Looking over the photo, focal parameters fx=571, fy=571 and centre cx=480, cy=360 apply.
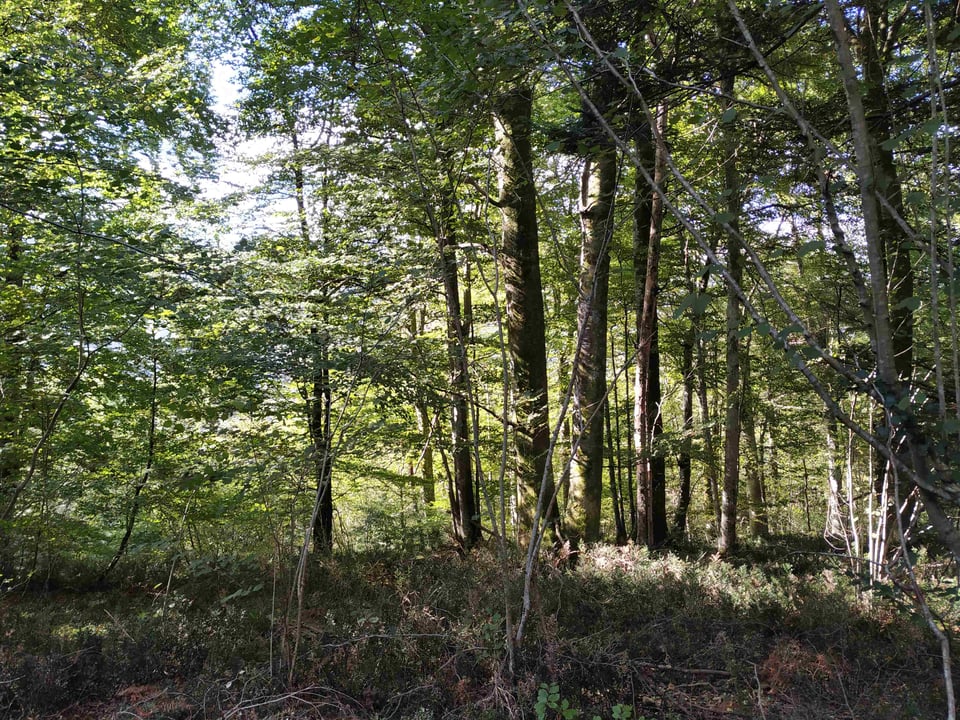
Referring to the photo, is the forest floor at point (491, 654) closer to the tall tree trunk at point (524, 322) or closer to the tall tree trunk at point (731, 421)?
the tall tree trunk at point (524, 322)

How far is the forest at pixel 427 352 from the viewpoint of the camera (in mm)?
3061

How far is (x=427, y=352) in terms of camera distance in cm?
588

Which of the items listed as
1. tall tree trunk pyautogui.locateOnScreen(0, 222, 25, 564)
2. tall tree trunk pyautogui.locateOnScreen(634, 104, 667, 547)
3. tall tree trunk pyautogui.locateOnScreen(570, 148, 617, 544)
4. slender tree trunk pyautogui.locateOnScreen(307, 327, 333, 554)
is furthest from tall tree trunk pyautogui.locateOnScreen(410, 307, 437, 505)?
tall tree trunk pyautogui.locateOnScreen(0, 222, 25, 564)

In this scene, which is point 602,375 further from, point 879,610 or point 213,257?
point 213,257

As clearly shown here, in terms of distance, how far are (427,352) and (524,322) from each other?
1213 millimetres

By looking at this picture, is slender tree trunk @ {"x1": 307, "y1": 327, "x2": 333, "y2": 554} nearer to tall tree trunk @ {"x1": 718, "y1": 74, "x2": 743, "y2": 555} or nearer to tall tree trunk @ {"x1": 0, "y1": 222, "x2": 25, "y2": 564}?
tall tree trunk @ {"x1": 0, "y1": 222, "x2": 25, "y2": 564}

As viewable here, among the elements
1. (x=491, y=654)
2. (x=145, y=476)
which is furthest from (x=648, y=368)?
(x=145, y=476)

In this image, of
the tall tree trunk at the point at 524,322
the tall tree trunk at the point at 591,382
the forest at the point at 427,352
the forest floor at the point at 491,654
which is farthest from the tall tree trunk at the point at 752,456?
the forest floor at the point at 491,654

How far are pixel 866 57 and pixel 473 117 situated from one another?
484 centimetres

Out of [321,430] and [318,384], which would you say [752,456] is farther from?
[318,384]

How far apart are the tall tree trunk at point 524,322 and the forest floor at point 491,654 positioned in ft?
3.41

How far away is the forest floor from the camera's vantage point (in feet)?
11.1

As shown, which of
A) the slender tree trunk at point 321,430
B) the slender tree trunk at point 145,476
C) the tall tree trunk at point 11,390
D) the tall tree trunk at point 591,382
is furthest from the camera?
the tall tree trunk at point 591,382

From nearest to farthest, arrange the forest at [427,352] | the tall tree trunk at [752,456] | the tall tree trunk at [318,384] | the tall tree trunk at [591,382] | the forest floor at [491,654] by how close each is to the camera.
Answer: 1. the forest at [427,352]
2. the forest floor at [491,654]
3. the tall tree trunk at [318,384]
4. the tall tree trunk at [591,382]
5. the tall tree trunk at [752,456]
